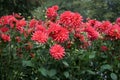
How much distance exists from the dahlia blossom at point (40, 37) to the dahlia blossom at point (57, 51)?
11cm

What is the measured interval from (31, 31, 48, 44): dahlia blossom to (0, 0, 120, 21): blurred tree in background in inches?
39.1

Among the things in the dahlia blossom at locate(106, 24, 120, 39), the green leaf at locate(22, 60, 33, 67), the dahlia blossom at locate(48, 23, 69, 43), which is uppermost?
the dahlia blossom at locate(48, 23, 69, 43)

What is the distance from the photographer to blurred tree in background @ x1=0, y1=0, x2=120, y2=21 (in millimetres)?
7783

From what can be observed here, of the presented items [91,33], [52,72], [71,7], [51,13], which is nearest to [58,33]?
[52,72]

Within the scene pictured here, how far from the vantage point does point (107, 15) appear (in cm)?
1575

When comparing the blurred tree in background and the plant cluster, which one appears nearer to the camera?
the plant cluster

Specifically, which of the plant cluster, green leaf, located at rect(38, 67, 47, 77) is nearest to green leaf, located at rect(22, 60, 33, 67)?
the plant cluster

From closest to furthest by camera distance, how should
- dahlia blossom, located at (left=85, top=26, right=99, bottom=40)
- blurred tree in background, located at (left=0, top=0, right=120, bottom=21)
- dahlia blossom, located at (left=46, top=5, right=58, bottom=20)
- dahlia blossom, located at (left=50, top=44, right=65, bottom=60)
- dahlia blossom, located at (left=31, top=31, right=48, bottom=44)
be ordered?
dahlia blossom, located at (left=50, top=44, right=65, bottom=60)
dahlia blossom, located at (left=31, top=31, right=48, bottom=44)
dahlia blossom, located at (left=85, top=26, right=99, bottom=40)
dahlia blossom, located at (left=46, top=5, right=58, bottom=20)
blurred tree in background, located at (left=0, top=0, right=120, bottom=21)

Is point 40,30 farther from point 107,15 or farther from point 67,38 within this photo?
point 107,15

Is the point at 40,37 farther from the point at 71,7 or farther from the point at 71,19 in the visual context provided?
the point at 71,7

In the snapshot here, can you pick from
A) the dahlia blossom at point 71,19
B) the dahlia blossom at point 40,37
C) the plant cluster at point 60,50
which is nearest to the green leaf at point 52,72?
the plant cluster at point 60,50

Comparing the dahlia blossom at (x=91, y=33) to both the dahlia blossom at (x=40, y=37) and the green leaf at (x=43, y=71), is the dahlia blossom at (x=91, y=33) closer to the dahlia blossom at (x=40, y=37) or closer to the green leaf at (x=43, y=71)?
the dahlia blossom at (x=40, y=37)

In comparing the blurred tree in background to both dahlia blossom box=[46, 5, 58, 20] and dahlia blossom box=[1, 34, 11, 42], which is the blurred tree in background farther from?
dahlia blossom box=[1, 34, 11, 42]

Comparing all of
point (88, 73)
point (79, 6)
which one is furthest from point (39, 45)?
point (79, 6)
